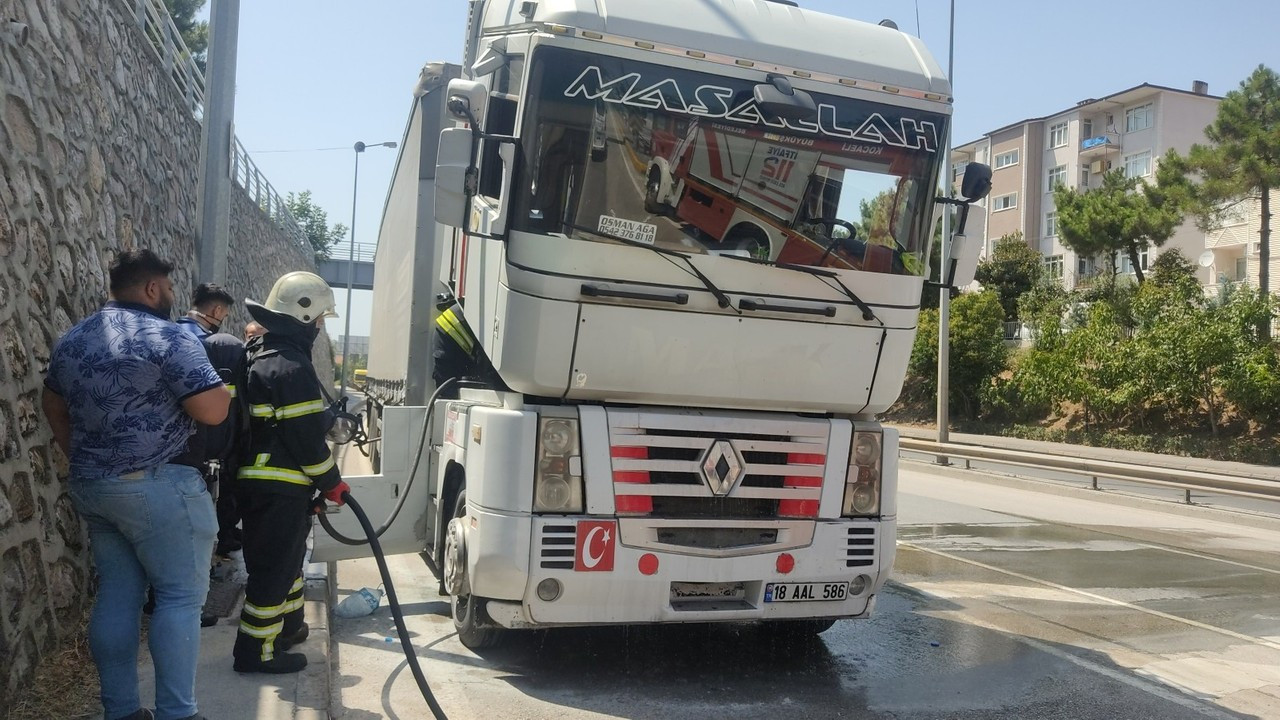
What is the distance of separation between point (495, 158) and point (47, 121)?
2.44 m

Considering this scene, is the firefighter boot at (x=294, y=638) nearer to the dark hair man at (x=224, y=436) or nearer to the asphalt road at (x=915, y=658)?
the asphalt road at (x=915, y=658)

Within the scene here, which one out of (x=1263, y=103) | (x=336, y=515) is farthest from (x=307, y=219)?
(x=336, y=515)

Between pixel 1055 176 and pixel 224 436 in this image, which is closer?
pixel 224 436

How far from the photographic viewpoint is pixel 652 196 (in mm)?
5359

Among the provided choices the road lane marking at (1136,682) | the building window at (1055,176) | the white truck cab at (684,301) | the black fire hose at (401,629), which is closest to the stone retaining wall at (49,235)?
the black fire hose at (401,629)

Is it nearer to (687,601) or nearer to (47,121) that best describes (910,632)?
(687,601)

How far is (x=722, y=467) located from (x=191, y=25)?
1372 inches

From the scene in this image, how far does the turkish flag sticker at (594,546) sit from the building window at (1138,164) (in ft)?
176

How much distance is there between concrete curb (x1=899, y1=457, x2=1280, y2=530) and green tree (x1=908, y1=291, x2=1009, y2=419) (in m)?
17.7

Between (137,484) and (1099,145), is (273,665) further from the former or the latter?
(1099,145)

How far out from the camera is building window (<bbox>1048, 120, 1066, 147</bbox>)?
57469 millimetres

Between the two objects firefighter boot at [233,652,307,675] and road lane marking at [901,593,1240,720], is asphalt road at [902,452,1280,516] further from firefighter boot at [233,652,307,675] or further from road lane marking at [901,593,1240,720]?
firefighter boot at [233,652,307,675]

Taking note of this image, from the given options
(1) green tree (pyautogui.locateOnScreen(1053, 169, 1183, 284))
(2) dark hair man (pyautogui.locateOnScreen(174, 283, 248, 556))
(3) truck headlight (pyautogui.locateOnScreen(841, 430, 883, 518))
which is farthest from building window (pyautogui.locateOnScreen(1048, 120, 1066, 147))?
(2) dark hair man (pyautogui.locateOnScreen(174, 283, 248, 556))

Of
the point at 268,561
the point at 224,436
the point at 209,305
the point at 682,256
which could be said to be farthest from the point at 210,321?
the point at 682,256
